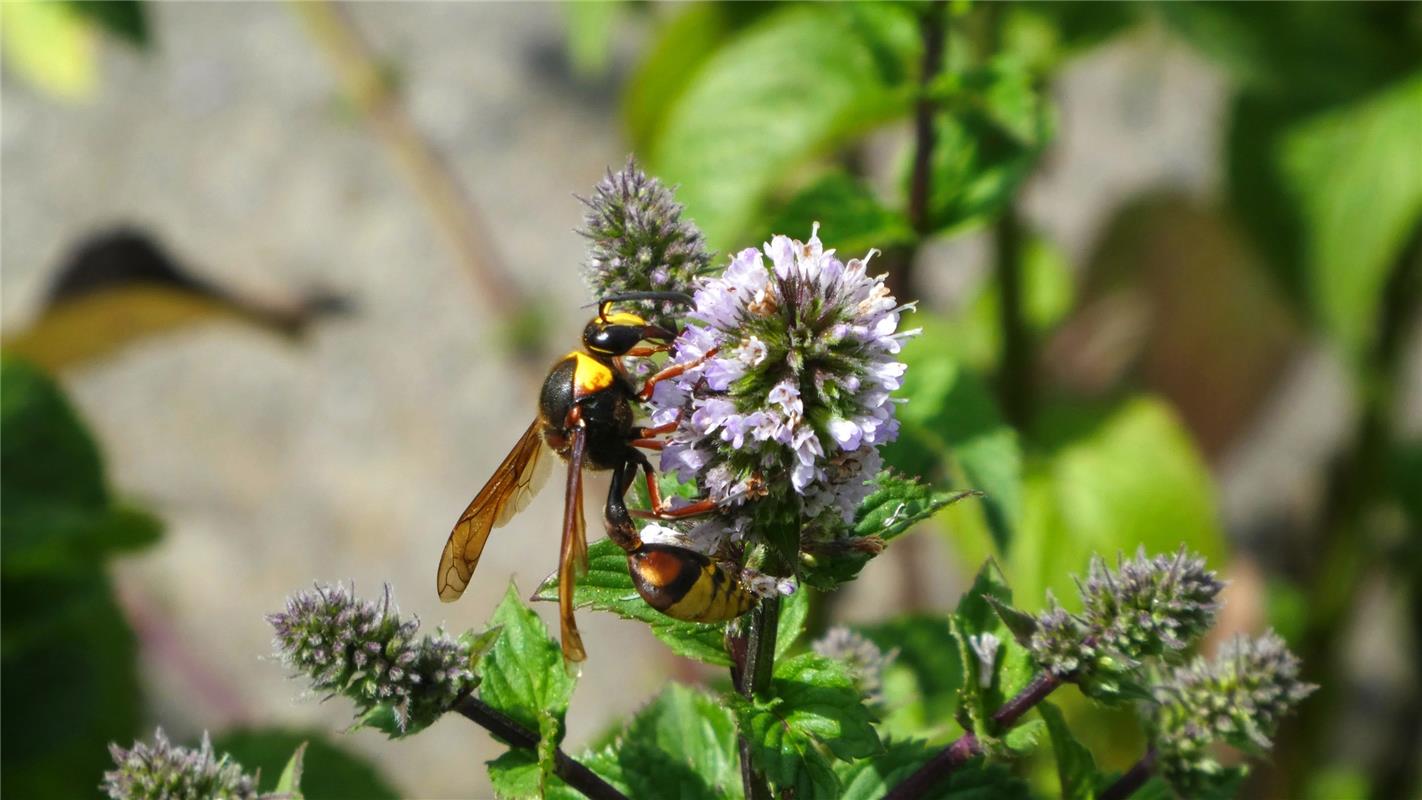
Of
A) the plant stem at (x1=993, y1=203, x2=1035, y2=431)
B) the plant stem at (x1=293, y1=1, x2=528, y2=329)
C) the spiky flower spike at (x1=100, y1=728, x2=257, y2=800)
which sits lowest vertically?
the spiky flower spike at (x1=100, y1=728, x2=257, y2=800)

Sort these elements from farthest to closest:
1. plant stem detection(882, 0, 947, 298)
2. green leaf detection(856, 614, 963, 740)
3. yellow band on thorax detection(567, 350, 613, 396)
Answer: plant stem detection(882, 0, 947, 298) < green leaf detection(856, 614, 963, 740) < yellow band on thorax detection(567, 350, 613, 396)

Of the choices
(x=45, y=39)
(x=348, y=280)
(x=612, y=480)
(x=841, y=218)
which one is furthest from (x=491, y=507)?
(x=348, y=280)

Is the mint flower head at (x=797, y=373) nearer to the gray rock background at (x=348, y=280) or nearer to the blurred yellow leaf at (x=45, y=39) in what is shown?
the blurred yellow leaf at (x=45, y=39)

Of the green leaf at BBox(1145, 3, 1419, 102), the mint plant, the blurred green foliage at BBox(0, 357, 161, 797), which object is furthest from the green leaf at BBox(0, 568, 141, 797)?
the green leaf at BBox(1145, 3, 1419, 102)

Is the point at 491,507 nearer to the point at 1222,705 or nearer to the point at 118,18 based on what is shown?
the point at 1222,705

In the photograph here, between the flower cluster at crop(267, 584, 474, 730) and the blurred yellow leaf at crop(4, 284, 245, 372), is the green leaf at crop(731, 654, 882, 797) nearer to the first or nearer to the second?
the flower cluster at crop(267, 584, 474, 730)

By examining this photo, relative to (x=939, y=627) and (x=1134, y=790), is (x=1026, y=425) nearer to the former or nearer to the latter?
(x=939, y=627)
